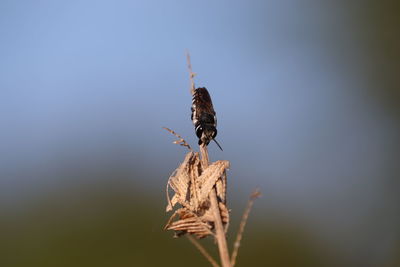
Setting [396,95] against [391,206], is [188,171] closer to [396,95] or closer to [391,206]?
[391,206]

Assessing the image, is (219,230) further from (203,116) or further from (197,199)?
(203,116)

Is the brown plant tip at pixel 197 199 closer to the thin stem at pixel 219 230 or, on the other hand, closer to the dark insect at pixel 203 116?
the thin stem at pixel 219 230

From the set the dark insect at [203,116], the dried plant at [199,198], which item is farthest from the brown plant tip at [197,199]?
the dark insect at [203,116]

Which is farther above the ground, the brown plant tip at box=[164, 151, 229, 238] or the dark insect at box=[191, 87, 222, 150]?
the dark insect at box=[191, 87, 222, 150]

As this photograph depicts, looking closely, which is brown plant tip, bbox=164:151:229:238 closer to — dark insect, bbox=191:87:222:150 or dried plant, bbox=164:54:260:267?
dried plant, bbox=164:54:260:267

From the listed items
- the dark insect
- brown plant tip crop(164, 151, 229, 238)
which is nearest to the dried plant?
brown plant tip crop(164, 151, 229, 238)

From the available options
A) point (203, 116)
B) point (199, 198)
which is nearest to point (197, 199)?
point (199, 198)

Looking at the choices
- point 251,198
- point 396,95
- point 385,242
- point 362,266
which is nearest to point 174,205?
point 251,198
